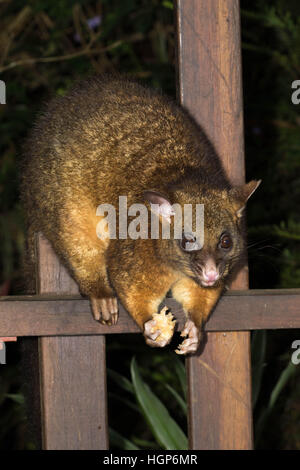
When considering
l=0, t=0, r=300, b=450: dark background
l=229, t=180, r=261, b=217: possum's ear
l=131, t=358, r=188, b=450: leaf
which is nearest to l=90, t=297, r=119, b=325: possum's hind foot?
l=229, t=180, r=261, b=217: possum's ear

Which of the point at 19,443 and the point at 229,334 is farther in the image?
the point at 19,443

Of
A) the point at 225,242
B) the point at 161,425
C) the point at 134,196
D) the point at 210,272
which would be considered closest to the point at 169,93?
the point at 161,425

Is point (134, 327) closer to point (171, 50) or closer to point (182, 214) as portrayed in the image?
point (182, 214)

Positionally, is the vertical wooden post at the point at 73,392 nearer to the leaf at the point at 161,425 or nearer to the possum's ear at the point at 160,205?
the possum's ear at the point at 160,205

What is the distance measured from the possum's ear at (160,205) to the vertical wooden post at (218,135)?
335 mm

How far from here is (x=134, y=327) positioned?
2264 mm

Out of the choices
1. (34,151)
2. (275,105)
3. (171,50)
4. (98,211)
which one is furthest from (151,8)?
(98,211)

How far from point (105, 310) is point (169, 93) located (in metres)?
2.79

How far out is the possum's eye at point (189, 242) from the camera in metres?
2.21

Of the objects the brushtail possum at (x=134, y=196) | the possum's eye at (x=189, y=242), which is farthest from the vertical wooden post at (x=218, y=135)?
the possum's eye at (x=189, y=242)

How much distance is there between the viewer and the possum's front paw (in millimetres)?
2158

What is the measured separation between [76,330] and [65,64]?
2.94 m

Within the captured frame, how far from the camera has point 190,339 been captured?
7.25ft

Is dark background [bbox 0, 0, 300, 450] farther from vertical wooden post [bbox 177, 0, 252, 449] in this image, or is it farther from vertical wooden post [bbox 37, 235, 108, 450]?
vertical wooden post [bbox 37, 235, 108, 450]
